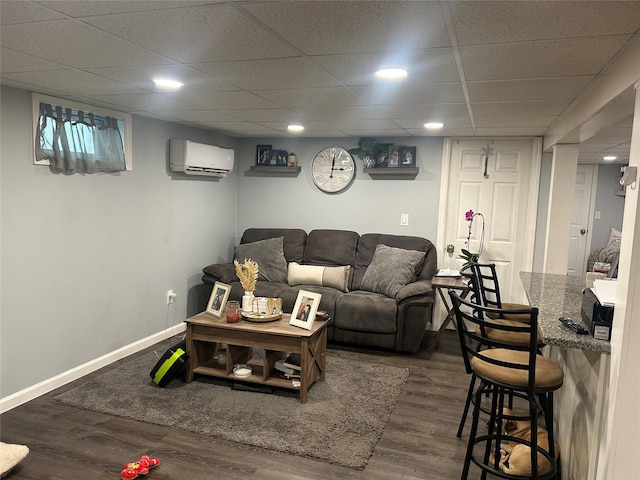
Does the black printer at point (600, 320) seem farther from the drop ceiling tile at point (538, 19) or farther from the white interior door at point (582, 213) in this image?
the white interior door at point (582, 213)

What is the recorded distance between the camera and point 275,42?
193 cm

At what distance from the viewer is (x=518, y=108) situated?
3.20 metres

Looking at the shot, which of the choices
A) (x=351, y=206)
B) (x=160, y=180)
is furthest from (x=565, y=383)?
(x=160, y=180)

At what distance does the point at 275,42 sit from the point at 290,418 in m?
2.29

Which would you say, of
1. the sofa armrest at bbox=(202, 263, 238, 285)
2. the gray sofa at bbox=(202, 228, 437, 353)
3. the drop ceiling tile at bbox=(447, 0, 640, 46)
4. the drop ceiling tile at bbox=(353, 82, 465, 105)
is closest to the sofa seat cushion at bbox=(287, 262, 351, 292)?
the gray sofa at bbox=(202, 228, 437, 353)

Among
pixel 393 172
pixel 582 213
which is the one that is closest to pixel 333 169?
pixel 393 172

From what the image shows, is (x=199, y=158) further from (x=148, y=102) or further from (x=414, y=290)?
(x=414, y=290)

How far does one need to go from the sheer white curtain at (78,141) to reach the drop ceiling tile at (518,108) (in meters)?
2.80

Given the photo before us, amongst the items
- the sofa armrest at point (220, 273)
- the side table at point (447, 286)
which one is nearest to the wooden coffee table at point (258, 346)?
the sofa armrest at point (220, 273)

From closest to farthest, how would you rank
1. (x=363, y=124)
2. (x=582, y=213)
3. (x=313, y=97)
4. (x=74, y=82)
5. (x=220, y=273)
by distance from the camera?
(x=74, y=82) → (x=313, y=97) → (x=363, y=124) → (x=220, y=273) → (x=582, y=213)

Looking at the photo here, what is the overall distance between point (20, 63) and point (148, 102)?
41.3 inches

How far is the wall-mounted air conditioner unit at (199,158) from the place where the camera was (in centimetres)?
445

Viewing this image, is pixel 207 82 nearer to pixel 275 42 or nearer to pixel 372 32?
pixel 275 42

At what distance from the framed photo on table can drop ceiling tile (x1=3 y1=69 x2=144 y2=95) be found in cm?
180
